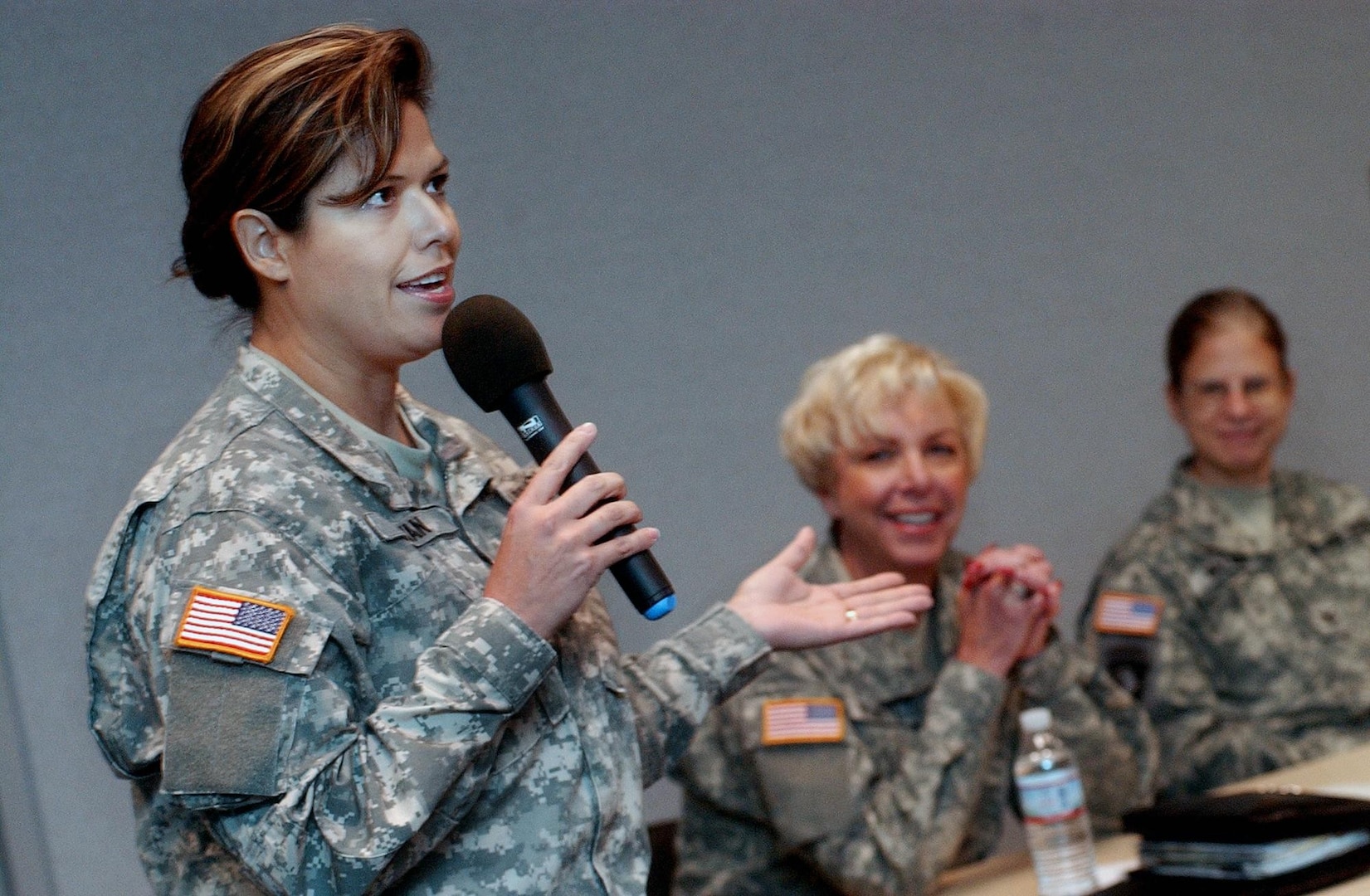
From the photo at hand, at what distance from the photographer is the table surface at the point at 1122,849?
83.7 inches

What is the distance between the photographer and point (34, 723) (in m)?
2.26

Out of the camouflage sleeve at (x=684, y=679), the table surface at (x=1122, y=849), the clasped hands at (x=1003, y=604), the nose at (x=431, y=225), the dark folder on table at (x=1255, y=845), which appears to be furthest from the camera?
the clasped hands at (x=1003, y=604)

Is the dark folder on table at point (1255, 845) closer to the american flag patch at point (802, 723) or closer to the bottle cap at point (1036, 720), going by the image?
the bottle cap at point (1036, 720)

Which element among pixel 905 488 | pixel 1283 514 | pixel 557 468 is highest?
pixel 557 468

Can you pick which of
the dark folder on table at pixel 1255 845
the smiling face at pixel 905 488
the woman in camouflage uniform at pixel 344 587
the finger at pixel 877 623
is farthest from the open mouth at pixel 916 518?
the woman in camouflage uniform at pixel 344 587

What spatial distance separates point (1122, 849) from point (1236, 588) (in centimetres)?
86

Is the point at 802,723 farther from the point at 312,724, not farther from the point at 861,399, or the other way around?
the point at 312,724

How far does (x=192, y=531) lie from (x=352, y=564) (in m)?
0.13

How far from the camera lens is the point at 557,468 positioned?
48.4 inches

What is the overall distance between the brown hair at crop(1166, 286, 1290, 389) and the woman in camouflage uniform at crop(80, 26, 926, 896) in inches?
78.5

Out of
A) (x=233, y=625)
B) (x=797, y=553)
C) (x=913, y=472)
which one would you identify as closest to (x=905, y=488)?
(x=913, y=472)

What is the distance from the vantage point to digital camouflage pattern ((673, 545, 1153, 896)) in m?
2.15

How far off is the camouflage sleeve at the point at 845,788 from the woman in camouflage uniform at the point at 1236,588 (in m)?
0.66

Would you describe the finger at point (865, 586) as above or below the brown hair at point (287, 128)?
below
